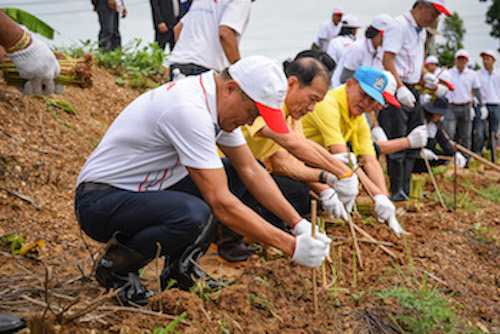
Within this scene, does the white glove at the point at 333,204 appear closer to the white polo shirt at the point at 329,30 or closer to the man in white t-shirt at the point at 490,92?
the white polo shirt at the point at 329,30

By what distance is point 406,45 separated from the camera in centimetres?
473

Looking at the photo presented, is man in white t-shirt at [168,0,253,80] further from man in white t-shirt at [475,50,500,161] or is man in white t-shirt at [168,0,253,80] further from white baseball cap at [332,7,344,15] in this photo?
man in white t-shirt at [475,50,500,161]

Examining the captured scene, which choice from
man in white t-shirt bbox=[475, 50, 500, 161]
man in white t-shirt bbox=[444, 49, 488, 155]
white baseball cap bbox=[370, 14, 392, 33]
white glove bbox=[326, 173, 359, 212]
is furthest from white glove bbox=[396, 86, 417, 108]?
man in white t-shirt bbox=[475, 50, 500, 161]

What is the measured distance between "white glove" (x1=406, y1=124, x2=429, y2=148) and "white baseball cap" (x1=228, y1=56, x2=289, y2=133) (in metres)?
2.69

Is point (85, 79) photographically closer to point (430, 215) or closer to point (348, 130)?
point (348, 130)

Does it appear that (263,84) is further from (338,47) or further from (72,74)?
(338,47)

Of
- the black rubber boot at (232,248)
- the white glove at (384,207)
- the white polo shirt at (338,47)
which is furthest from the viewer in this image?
the white polo shirt at (338,47)

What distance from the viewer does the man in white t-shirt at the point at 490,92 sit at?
9016mm

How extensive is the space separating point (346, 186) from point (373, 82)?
85cm

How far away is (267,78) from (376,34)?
12.2 ft

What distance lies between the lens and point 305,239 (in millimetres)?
2209

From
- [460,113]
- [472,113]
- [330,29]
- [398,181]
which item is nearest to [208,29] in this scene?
[398,181]

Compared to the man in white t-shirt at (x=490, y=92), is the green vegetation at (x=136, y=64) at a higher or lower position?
higher

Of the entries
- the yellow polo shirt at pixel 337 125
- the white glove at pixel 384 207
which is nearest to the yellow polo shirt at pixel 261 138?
the yellow polo shirt at pixel 337 125
